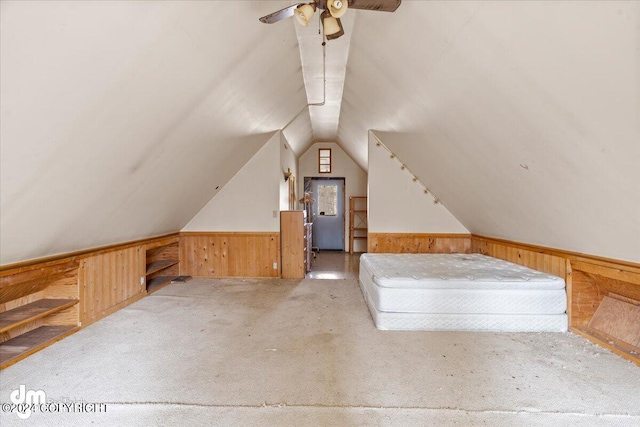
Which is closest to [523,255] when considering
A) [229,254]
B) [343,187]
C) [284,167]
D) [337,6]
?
[337,6]

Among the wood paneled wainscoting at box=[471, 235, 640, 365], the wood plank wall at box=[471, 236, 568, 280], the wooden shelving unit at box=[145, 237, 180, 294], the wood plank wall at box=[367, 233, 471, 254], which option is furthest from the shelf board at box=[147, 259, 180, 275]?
the wood paneled wainscoting at box=[471, 235, 640, 365]

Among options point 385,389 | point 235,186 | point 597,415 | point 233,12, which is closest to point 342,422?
point 385,389

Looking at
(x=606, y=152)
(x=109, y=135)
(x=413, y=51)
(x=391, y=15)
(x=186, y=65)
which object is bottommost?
(x=606, y=152)

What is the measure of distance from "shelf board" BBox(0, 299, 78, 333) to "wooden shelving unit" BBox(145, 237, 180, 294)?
5.71 ft

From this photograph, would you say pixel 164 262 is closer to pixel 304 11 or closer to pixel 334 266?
pixel 334 266

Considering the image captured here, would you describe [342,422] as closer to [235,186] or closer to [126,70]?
[126,70]

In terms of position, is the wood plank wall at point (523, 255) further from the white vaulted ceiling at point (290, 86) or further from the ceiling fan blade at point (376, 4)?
the ceiling fan blade at point (376, 4)

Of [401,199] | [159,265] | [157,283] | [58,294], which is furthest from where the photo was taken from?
[401,199]

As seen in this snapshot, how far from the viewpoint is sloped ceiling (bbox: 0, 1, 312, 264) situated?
159 centimetres

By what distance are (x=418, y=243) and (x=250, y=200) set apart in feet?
9.53

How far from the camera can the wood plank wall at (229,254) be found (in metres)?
5.64

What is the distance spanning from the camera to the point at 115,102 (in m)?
2.14

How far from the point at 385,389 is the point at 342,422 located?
0.44 metres

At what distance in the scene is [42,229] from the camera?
261 centimetres
